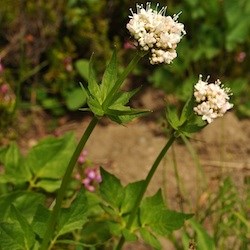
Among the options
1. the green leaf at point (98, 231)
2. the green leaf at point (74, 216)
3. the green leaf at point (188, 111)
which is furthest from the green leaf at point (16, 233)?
the green leaf at point (188, 111)

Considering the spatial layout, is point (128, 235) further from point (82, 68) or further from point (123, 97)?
point (82, 68)

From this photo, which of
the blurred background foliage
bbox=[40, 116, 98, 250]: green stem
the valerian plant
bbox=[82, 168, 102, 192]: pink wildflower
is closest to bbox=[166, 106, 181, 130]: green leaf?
the valerian plant

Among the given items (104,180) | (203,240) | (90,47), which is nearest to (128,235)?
(104,180)

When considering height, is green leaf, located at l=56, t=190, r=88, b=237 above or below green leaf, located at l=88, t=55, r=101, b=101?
below

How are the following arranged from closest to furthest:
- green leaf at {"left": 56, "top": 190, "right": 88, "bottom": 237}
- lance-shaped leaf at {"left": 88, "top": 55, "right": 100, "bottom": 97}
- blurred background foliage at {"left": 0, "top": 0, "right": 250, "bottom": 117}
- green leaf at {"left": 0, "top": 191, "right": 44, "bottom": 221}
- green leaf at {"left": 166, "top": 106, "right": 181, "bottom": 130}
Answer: lance-shaped leaf at {"left": 88, "top": 55, "right": 100, "bottom": 97}, green leaf at {"left": 166, "top": 106, "right": 181, "bottom": 130}, green leaf at {"left": 56, "top": 190, "right": 88, "bottom": 237}, green leaf at {"left": 0, "top": 191, "right": 44, "bottom": 221}, blurred background foliage at {"left": 0, "top": 0, "right": 250, "bottom": 117}

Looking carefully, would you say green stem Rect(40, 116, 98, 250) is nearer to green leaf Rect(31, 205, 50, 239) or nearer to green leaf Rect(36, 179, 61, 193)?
green leaf Rect(31, 205, 50, 239)

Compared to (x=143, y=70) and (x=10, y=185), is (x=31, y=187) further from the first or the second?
(x=143, y=70)

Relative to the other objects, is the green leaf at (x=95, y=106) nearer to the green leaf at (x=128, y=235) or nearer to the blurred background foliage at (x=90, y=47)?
the green leaf at (x=128, y=235)
